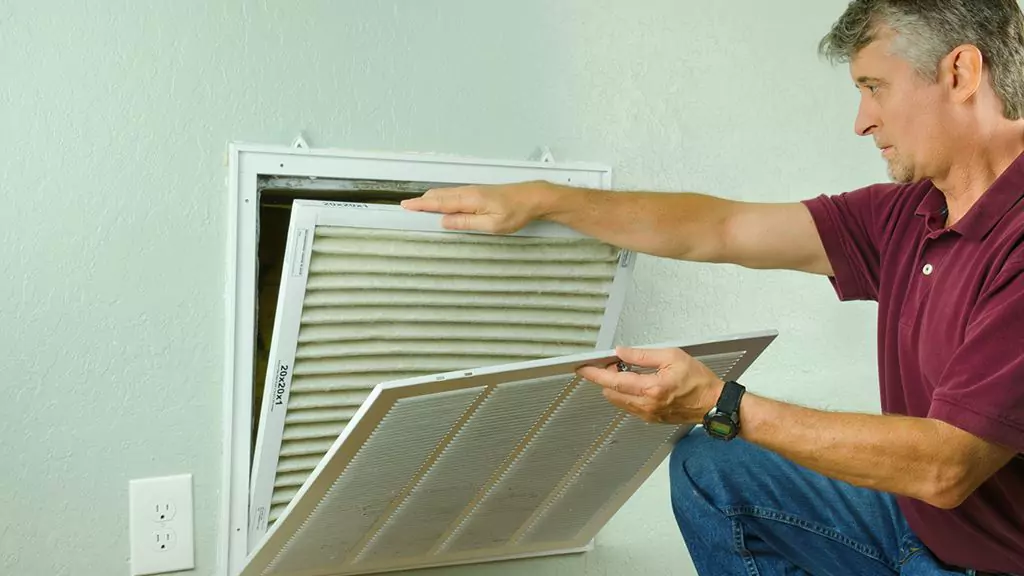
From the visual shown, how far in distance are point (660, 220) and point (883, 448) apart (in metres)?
0.54

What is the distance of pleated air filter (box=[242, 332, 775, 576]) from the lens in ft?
4.81

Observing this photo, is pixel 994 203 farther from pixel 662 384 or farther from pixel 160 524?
pixel 160 524

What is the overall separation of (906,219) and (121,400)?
123cm

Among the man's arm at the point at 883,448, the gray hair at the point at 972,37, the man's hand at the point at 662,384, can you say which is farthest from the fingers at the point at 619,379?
the gray hair at the point at 972,37

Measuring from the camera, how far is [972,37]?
60.3 inches

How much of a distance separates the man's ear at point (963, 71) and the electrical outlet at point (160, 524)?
50.5 inches

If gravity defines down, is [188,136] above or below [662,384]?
above

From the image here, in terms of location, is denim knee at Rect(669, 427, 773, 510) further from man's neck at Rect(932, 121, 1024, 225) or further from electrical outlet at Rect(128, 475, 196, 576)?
electrical outlet at Rect(128, 475, 196, 576)

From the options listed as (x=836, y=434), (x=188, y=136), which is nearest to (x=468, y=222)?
(x=188, y=136)

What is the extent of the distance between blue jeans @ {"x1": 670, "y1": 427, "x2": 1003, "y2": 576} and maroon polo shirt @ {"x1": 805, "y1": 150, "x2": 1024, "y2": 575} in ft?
0.22

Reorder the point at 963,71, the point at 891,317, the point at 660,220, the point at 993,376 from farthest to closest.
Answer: the point at 660,220, the point at 891,317, the point at 963,71, the point at 993,376

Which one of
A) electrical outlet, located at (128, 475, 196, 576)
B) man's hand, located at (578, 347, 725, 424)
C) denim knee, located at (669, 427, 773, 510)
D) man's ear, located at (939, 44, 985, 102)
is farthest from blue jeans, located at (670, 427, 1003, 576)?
electrical outlet, located at (128, 475, 196, 576)

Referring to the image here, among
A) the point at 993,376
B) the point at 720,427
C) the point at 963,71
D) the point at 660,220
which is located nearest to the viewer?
the point at 993,376

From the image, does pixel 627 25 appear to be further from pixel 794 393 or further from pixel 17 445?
pixel 17 445
